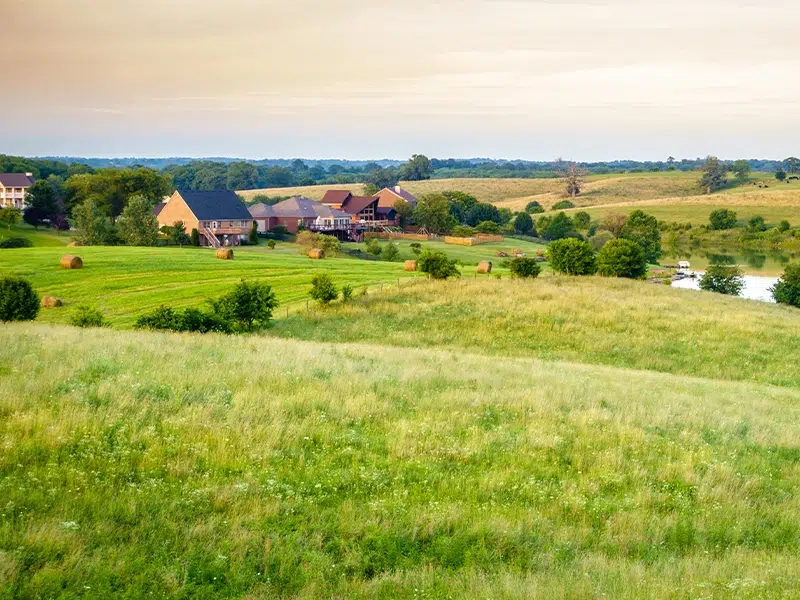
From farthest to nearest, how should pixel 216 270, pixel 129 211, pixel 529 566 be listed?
pixel 129 211 → pixel 216 270 → pixel 529 566

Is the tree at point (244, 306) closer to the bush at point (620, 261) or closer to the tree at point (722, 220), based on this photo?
the bush at point (620, 261)

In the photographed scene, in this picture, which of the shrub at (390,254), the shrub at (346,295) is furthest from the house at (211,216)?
the shrub at (346,295)

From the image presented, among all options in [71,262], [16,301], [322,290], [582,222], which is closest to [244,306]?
[322,290]

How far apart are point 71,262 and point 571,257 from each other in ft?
112

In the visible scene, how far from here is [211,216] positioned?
8894 cm

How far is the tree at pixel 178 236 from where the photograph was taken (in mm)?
79719

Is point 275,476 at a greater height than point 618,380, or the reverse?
point 275,476

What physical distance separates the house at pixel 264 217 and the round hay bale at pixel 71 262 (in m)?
53.2

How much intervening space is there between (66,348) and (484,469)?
10.6 metres

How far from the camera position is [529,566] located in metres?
8.19

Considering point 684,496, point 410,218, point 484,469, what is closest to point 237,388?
point 484,469

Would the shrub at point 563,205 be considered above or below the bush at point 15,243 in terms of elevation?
above

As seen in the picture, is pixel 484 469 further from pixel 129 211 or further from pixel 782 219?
pixel 782 219

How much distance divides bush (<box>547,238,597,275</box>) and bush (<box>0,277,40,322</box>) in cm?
3600
